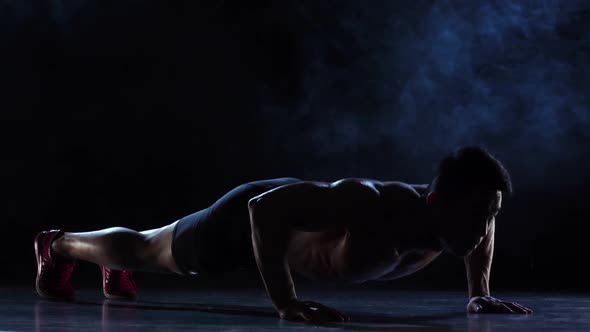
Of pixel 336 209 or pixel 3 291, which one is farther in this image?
pixel 3 291

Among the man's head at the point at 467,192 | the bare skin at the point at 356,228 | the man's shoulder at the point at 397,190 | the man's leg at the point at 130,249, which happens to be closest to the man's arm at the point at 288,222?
the bare skin at the point at 356,228

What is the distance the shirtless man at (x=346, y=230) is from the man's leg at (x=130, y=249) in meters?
0.01

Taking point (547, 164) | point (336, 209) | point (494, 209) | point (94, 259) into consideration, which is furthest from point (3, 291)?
point (547, 164)

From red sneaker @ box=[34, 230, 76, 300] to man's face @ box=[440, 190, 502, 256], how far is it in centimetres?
162

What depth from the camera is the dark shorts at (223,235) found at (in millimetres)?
2656

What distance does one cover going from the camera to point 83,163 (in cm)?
495

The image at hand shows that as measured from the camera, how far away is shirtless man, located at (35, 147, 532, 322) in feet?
6.97

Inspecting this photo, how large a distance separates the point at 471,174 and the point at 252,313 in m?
0.83

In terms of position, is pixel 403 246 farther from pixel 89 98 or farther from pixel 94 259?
pixel 89 98

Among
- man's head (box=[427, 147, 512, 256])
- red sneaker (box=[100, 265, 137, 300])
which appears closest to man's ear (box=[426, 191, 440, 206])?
man's head (box=[427, 147, 512, 256])

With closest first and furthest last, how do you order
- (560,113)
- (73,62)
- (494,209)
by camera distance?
(494,209) → (560,113) → (73,62)

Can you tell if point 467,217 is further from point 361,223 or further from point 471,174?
point 361,223

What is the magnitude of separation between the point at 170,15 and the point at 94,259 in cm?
237

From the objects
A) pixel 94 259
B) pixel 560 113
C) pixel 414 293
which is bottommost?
pixel 414 293
